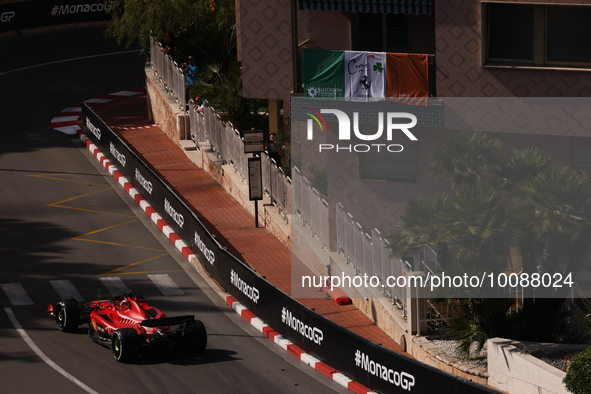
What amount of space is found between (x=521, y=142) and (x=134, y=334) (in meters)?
9.99

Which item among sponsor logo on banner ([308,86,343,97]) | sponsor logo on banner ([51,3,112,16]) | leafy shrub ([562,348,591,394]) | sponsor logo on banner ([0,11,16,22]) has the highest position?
sponsor logo on banner ([51,3,112,16])

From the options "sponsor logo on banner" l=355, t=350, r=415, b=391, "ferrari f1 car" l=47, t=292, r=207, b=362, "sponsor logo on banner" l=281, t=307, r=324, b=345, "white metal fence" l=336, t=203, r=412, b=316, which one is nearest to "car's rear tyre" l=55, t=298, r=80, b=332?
"ferrari f1 car" l=47, t=292, r=207, b=362

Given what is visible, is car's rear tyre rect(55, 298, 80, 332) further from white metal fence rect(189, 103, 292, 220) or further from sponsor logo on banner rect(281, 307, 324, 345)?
white metal fence rect(189, 103, 292, 220)

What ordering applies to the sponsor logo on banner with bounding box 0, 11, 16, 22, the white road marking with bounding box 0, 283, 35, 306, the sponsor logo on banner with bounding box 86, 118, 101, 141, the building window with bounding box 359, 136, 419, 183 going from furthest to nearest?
1. the sponsor logo on banner with bounding box 0, 11, 16, 22
2. the sponsor logo on banner with bounding box 86, 118, 101, 141
3. the building window with bounding box 359, 136, 419, 183
4. the white road marking with bounding box 0, 283, 35, 306

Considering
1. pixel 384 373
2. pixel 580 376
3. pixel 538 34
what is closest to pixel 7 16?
pixel 538 34

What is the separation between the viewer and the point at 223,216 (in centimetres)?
2628

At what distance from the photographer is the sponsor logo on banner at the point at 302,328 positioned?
17.8 meters

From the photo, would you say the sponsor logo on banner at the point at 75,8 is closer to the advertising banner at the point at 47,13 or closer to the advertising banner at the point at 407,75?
the advertising banner at the point at 47,13

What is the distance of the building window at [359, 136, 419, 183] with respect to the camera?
23719mm

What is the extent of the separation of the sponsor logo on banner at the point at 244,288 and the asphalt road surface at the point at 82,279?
56 cm

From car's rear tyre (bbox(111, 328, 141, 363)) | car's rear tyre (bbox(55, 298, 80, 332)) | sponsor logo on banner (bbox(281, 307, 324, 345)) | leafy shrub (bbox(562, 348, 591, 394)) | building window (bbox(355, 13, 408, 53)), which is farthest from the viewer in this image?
building window (bbox(355, 13, 408, 53))

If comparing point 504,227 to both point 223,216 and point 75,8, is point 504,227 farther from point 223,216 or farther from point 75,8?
point 75,8

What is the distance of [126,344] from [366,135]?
9.27 metres

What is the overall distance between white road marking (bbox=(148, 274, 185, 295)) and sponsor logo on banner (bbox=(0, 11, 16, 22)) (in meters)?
28.7
